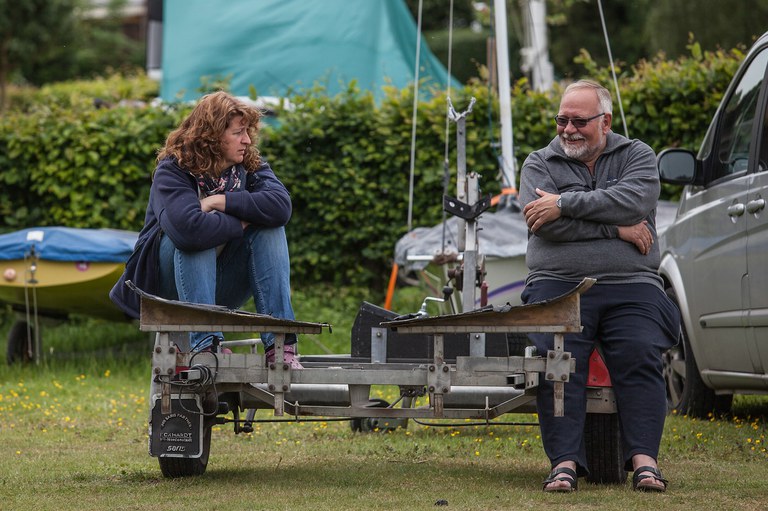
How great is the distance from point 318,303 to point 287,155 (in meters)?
1.36

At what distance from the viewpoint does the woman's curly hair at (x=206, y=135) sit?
5.25 meters

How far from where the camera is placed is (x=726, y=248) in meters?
6.09

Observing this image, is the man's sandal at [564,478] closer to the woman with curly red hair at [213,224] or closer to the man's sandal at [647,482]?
the man's sandal at [647,482]

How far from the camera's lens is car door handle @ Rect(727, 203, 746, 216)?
5.88 metres

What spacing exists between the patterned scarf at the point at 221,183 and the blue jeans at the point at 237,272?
0.20 metres

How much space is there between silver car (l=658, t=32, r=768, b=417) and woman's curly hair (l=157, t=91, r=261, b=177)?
2.21 m

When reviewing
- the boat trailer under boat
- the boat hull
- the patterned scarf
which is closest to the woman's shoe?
the boat trailer under boat

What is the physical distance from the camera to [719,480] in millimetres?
4984

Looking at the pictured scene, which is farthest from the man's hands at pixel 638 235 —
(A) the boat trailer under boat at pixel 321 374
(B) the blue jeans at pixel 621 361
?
(A) the boat trailer under boat at pixel 321 374

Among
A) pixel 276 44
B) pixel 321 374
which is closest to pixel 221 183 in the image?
pixel 321 374

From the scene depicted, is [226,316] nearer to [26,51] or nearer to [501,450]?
[501,450]

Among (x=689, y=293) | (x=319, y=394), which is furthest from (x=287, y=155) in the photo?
(x=319, y=394)

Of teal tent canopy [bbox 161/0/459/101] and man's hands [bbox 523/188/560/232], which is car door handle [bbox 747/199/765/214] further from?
teal tent canopy [bbox 161/0/459/101]

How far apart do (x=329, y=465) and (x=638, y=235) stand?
1744mm
